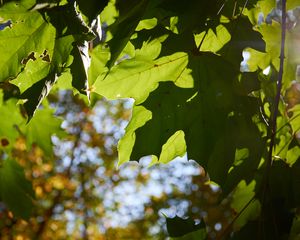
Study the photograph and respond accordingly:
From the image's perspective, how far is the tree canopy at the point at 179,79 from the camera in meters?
1.27

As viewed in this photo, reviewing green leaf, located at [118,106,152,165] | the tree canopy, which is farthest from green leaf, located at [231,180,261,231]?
green leaf, located at [118,106,152,165]

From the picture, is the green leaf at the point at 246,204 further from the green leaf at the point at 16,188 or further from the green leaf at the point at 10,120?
the green leaf at the point at 10,120

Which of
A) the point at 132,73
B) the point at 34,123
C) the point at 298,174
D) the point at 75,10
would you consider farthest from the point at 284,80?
the point at 34,123

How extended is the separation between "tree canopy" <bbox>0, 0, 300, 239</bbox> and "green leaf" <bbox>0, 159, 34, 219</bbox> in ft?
3.75

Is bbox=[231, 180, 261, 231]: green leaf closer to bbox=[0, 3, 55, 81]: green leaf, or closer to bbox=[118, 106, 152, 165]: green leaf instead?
bbox=[118, 106, 152, 165]: green leaf

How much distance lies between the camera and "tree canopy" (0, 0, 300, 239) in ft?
4.16

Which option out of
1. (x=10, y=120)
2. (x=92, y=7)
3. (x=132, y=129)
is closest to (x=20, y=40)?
(x=92, y=7)

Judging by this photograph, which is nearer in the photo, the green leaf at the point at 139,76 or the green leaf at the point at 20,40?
the green leaf at the point at 20,40

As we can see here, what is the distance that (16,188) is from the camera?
2.64 metres

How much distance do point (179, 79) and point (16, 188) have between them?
62.1 inches

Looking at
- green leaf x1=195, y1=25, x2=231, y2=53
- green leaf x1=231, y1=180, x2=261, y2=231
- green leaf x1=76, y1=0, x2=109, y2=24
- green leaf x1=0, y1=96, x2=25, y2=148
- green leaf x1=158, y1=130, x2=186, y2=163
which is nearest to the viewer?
green leaf x1=76, y1=0, x2=109, y2=24

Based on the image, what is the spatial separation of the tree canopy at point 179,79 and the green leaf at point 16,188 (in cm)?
114

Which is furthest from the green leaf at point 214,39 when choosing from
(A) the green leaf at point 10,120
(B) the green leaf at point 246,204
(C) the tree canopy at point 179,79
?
(A) the green leaf at point 10,120

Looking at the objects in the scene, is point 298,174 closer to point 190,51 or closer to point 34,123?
point 190,51
